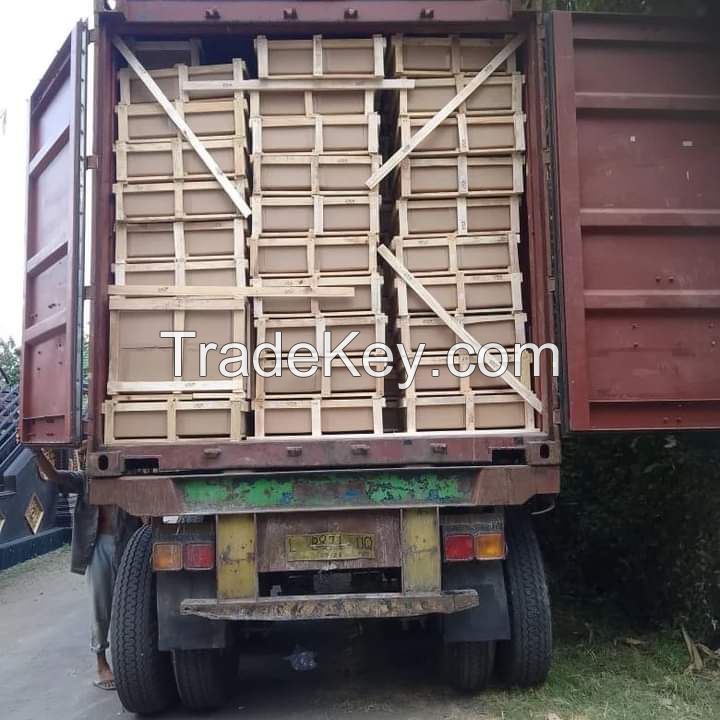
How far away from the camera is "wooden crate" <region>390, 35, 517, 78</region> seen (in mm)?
4879

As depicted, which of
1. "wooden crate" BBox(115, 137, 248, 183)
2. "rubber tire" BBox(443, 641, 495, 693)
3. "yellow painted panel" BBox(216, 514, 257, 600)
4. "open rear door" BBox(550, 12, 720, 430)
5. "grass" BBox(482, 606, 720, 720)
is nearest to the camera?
"yellow painted panel" BBox(216, 514, 257, 600)

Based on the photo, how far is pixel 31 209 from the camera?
5520 millimetres

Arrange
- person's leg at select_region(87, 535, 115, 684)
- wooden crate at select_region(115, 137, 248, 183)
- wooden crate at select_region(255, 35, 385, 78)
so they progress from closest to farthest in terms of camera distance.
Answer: wooden crate at select_region(115, 137, 248, 183), wooden crate at select_region(255, 35, 385, 78), person's leg at select_region(87, 535, 115, 684)

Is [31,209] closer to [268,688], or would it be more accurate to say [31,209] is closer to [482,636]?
[268,688]

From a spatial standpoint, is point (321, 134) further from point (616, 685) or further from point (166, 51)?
point (616, 685)

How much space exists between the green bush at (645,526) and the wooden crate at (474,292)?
154cm

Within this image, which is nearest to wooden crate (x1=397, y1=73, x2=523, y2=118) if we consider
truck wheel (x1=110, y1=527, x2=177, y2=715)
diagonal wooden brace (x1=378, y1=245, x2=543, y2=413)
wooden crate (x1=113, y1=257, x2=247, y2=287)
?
diagonal wooden brace (x1=378, y1=245, x2=543, y2=413)

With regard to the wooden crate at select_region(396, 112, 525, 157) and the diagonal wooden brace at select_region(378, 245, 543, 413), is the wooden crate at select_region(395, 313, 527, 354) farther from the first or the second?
the wooden crate at select_region(396, 112, 525, 157)

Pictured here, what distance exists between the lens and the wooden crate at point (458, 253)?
4750 mm

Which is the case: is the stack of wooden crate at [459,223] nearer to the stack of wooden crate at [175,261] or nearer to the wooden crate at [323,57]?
the wooden crate at [323,57]

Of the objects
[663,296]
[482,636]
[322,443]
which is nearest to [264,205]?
[322,443]

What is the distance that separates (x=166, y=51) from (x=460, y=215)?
1900 mm

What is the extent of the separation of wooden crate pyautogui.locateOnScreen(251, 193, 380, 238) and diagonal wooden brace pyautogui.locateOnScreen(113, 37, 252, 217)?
94mm

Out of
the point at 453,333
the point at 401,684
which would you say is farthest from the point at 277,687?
the point at 453,333
